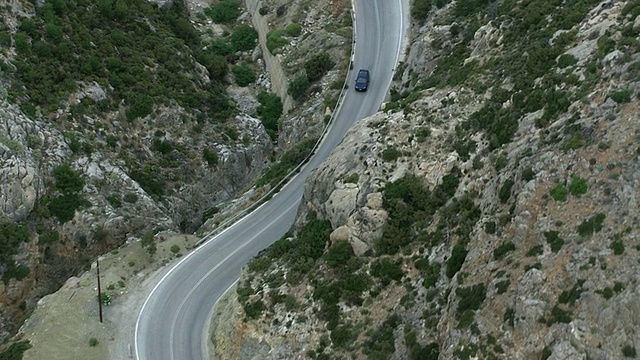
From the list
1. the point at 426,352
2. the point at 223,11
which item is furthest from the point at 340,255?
the point at 223,11

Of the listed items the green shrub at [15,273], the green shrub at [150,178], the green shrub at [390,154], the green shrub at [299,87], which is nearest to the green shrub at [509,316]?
the green shrub at [390,154]

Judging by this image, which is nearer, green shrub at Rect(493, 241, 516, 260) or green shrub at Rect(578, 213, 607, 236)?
green shrub at Rect(578, 213, 607, 236)

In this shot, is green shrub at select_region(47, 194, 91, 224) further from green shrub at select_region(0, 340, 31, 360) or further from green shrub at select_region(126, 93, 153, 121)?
green shrub at select_region(0, 340, 31, 360)

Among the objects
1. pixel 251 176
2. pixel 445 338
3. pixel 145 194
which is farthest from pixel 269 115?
pixel 445 338

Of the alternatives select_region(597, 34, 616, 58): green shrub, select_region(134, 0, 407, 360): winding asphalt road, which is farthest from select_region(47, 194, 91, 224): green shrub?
select_region(597, 34, 616, 58): green shrub

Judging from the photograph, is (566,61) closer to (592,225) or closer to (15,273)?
(592,225)

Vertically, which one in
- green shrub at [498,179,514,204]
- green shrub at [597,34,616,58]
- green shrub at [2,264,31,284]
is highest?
green shrub at [2,264,31,284]

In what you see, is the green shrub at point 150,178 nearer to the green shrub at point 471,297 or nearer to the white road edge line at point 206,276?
the white road edge line at point 206,276
